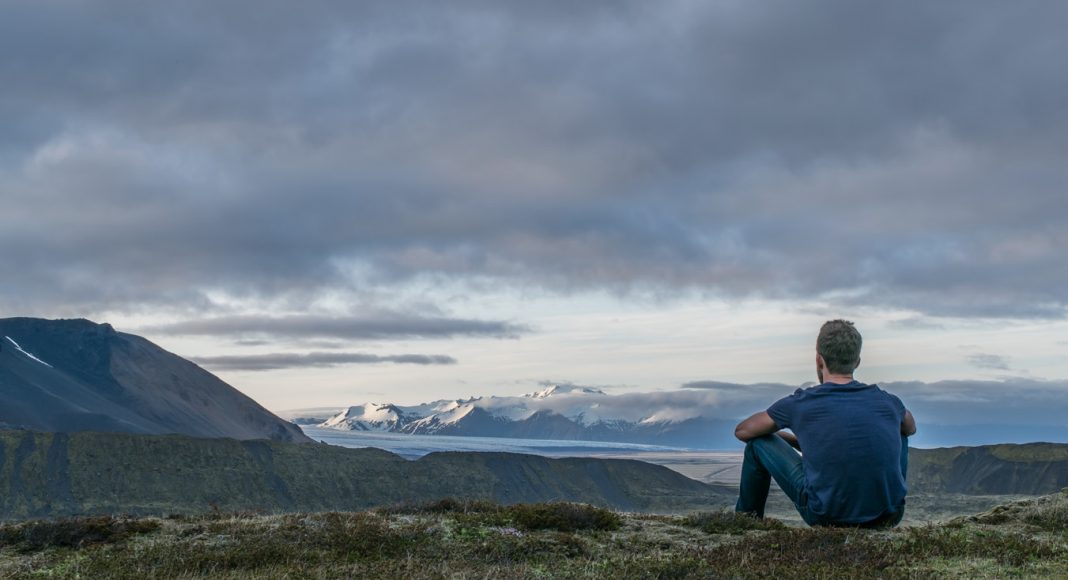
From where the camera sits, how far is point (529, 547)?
10453mm

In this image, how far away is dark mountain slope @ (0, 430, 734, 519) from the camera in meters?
134

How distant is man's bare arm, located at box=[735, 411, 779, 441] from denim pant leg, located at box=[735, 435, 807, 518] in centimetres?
24

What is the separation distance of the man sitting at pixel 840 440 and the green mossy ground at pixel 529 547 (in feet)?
1.14

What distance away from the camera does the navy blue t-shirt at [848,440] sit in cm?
941

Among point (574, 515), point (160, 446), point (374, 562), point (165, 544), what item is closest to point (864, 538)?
point (574, 515)

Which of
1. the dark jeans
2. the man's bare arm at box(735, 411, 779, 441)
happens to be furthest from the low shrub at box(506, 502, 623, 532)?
the man's bare arm at box(735, 411, 779, 441)

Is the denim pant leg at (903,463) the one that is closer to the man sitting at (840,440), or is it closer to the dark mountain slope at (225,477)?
the man sitting at (840,440)

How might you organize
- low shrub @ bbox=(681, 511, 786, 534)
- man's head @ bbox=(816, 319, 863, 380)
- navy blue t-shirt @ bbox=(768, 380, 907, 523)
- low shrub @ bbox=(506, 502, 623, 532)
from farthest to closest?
low shrub @ bbox=(506, 502, 623, 532), low shrub @ bbox=(681, 511, 786, 534), man's head @ bbox=(816, 319, 863, 380), navy blue t-shirt @ bbox=(768, 380, 907, 523)

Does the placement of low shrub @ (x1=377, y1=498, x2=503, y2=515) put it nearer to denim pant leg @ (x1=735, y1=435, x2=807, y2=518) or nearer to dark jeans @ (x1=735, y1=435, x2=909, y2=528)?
denim pant leg @ (x1=735, y1=435, x2=807, y2=518)

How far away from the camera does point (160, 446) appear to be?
150 m

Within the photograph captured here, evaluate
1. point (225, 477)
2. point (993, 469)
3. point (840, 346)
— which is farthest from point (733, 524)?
point (993, 469)

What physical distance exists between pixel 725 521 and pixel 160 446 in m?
154

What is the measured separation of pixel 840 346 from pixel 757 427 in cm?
134

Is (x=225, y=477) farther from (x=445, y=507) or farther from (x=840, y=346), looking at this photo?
(x=840, y=346)
